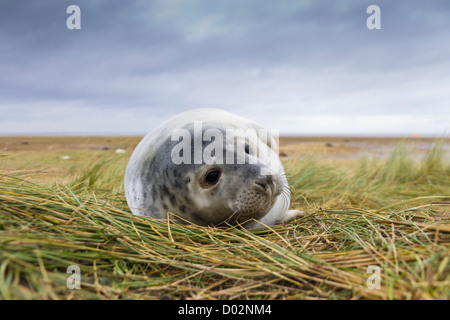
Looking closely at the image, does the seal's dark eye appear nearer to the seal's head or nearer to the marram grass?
the seal's head

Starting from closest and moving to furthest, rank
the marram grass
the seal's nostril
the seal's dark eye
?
the marram grass → the seal's nostril → the seal's dark eye

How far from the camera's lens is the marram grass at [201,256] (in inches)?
58.9

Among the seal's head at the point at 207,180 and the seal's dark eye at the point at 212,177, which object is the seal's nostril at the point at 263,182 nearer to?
the seal's head at the point at 207,180

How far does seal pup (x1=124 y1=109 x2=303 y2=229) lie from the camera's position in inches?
93.7

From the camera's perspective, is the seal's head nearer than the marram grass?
No

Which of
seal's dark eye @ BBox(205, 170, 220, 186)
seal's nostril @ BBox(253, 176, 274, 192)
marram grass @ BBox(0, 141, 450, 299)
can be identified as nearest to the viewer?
marram grass @ BBox(0, 141, 450, 299)

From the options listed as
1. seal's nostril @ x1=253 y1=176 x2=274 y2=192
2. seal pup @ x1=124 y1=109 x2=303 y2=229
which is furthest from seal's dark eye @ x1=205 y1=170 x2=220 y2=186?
seal's nostril @ x1=253 y1=176 x2=274 y2=192

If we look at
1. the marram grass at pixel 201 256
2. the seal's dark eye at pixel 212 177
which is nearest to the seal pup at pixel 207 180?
the seal's dark eye at pixel 212 177

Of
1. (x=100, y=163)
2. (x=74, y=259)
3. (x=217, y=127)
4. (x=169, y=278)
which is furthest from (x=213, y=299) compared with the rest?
(x=100, y=163)

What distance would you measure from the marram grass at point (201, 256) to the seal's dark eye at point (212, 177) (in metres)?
0.33

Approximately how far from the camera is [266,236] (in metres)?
2.38

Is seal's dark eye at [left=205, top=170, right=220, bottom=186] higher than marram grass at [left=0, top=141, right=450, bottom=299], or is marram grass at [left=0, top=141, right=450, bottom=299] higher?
seal's dark eye at [left=205, top=170, right=220, bottom=186]

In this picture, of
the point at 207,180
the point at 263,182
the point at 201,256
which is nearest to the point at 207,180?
the point at 207,180
